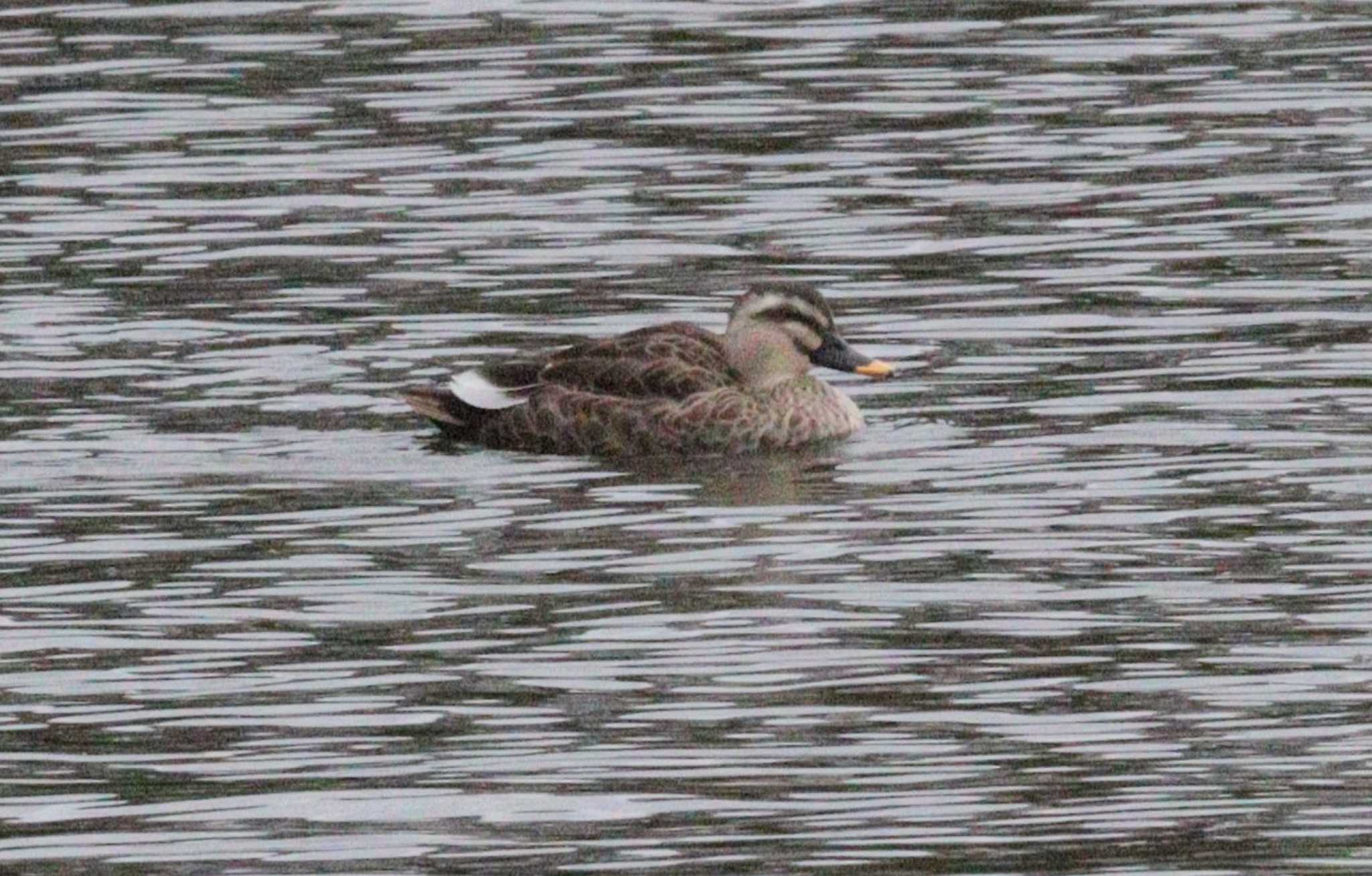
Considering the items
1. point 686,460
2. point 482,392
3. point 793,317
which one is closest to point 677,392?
point 686,460

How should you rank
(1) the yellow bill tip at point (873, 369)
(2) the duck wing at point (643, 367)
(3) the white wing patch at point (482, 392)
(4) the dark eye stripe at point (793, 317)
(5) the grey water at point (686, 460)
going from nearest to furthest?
1. (5) the grey water at point (686, 460)
2. (3) the white wing patch at point (482, 392)
3. (2) the duck wing at point (643, 367)
4. (1) the yellow bill tip at point (873, 369)
5. (4) the dark eye stripe at point (793, 317)

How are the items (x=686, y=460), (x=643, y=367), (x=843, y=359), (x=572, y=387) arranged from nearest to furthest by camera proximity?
(x=686, y=460) < (x=572, y=387) < (x=643, y=367) < (x=843, y=359)

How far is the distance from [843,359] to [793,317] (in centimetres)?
30

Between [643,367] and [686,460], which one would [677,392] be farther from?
[686,460]

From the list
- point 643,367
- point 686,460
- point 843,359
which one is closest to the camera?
point 686,460

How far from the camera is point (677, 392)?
17141 mm

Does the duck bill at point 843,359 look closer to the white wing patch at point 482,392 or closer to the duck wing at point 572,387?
the duck wing at point 572,387

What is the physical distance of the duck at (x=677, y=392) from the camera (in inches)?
667

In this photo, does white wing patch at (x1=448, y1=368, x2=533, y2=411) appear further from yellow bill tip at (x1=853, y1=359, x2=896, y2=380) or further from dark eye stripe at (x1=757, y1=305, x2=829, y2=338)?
yellow bill tip at (x1=853, y1=359, x2=896, y2=380)

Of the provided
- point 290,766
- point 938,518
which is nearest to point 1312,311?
point 938,518

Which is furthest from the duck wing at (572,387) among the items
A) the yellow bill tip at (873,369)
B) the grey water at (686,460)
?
the yellow bill tip at (873,369)

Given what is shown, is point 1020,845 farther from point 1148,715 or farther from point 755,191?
point 755,191

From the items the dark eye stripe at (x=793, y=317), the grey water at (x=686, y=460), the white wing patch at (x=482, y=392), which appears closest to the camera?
the grey water at (x=686, y=460)

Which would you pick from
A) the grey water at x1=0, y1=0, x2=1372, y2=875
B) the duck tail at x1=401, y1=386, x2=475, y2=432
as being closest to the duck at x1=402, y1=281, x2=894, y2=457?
the duck tail at x1=401, y1=386, x2=475, y2=432
